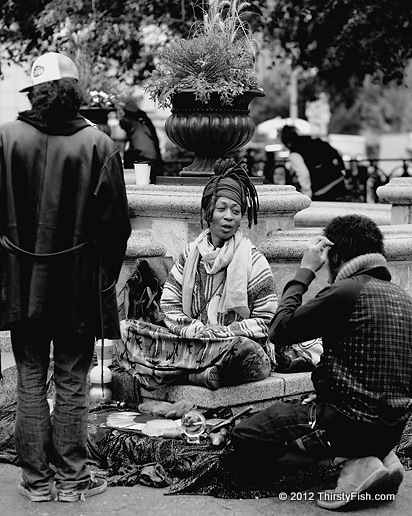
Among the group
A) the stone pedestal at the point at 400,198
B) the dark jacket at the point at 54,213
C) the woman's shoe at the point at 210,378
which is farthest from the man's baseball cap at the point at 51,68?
the stone pedestal at the point at 400,198

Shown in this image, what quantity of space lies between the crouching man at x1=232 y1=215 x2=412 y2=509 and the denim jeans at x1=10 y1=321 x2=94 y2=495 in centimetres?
95

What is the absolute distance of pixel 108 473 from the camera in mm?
5207

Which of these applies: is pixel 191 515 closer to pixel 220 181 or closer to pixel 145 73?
pixel 220 181

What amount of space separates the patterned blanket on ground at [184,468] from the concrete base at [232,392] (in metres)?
0.41

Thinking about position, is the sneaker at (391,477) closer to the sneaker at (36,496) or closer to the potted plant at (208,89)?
the sneaker at (36,496)

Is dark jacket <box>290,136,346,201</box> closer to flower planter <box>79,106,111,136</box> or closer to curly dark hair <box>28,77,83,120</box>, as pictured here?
flower planter <box>79,106,111,136</box>

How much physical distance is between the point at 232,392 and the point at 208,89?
2326 mm

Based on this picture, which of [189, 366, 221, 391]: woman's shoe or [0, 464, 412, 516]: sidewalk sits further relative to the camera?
[189, 366, 221, 391]: woman's shoe

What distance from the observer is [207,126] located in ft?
23.5

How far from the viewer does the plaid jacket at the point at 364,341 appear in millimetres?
4578

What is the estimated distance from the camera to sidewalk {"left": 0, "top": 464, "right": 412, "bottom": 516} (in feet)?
15.2

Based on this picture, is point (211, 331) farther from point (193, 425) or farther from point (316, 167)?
point (316, 167)

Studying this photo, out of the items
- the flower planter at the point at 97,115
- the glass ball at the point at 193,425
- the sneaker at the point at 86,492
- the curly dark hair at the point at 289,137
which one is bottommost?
the sneaker at the point at 86,492

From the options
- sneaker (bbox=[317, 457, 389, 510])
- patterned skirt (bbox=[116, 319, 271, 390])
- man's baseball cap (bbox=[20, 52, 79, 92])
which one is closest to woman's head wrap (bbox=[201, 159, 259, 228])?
patterned skirt (bbox=[116, 319, 271, 390])
